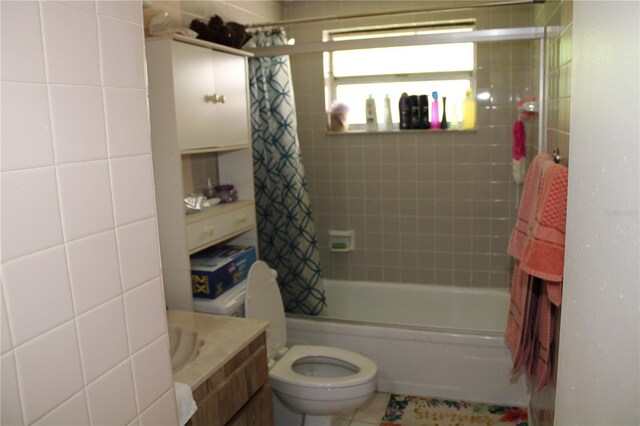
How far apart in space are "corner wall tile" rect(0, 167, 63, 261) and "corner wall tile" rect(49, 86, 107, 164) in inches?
2.3

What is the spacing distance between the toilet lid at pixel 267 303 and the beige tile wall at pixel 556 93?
114 cm

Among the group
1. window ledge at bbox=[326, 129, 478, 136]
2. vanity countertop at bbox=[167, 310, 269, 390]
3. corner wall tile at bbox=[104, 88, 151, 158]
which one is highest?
corner wall tile at bbox=[104, 88, 151, 158]

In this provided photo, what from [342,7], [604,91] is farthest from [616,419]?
[342,7]

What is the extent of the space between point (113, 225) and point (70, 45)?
335 mm

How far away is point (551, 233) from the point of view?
1539 millimetres

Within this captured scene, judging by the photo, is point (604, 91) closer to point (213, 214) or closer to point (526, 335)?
point (526, 335)

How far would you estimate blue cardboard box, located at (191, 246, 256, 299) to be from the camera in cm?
221

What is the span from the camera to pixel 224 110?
2.35m

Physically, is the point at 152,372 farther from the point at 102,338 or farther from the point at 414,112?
the point at 414,112

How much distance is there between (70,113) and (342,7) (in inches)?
110

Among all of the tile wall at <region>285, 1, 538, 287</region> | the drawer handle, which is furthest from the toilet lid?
the tile wall at <region>285, 1, 538, 287</region>

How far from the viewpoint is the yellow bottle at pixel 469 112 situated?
10.7 ft

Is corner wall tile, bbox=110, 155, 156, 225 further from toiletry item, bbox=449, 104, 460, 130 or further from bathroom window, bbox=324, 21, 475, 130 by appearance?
toiletry item, bbox=449, 104, 460, 130

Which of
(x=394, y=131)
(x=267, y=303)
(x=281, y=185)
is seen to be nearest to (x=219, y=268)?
(x=267, y=303)
